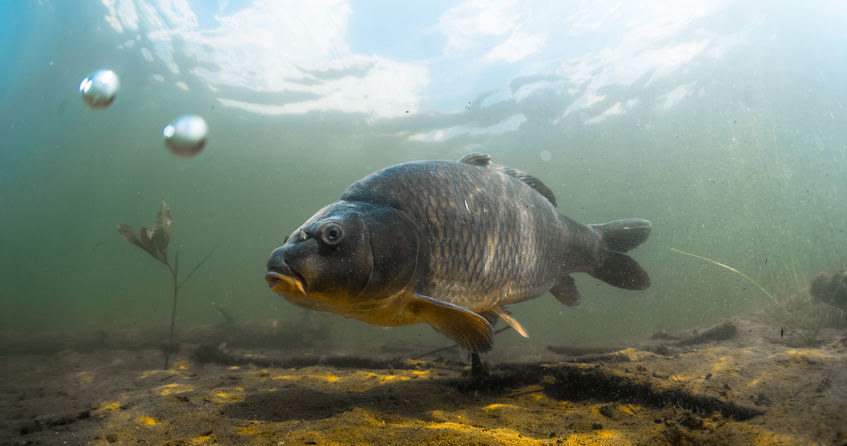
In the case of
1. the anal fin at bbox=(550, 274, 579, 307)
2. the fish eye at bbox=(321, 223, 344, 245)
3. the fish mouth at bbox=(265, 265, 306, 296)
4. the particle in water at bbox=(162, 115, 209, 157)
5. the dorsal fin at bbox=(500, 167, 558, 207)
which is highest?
the particle in water at bbox=(162, 115, 209, 157)

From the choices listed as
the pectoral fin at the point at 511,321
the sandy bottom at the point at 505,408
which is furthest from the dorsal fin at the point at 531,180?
the sandy bottom at the point at 505,408

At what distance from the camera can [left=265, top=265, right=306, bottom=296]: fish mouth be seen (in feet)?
5.90

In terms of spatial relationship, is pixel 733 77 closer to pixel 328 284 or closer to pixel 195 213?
pixel 328 284

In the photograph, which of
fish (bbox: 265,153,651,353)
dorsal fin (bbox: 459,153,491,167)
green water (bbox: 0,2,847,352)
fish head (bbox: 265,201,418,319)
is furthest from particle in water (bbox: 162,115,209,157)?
fish head (bbox: 265,201,418,319)

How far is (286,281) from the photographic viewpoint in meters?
1.81

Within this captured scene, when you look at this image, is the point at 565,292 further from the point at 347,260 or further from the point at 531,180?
the point at 347,260

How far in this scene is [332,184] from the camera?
53.4m

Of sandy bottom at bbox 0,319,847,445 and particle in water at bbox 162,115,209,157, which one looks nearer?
sandy bottom at bbox 0,319,847,445

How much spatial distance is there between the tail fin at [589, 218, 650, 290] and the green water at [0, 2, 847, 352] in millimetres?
1686

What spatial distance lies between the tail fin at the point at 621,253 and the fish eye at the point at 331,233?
3.19 m

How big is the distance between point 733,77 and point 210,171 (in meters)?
58.8

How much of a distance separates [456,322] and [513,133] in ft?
94.1

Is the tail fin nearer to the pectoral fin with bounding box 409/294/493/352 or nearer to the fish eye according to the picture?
the pectoral fin with bounding box 409/294/493/352

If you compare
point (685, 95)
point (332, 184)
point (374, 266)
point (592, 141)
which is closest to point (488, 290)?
point (374, 266)
